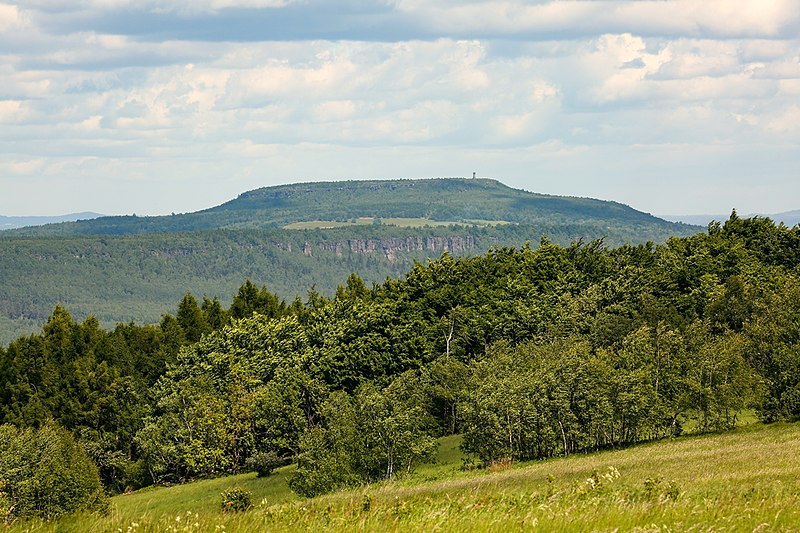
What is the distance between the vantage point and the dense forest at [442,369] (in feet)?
216

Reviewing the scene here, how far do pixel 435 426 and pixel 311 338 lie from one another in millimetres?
29037

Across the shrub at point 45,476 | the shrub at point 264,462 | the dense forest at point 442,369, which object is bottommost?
the shrub at point 264,462

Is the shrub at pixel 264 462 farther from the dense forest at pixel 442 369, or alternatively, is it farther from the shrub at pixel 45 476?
the shrub at pixel 45 476

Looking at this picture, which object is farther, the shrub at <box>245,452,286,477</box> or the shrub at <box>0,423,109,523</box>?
the shrub at <box>245,452,286,477</box>

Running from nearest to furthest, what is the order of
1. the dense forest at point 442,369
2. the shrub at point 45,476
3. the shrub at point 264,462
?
the dense forest at point 442,369 → the shrub at point 45,476 → the shrub at point 264,462

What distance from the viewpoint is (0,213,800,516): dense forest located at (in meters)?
65.9

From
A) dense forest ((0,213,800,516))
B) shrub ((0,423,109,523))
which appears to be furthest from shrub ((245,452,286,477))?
shrub ((0,423,109,523))

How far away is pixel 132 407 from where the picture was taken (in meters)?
111

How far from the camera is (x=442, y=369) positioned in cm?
8594

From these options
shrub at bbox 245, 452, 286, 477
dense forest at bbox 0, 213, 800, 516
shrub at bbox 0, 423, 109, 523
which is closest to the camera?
dense forest at bbox 0, 213, 800, 516

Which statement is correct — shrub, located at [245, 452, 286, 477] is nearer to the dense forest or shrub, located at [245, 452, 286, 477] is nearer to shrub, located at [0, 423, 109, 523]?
the dense forest

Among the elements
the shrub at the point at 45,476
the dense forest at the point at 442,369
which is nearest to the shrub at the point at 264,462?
the dense forest at the point at 442,369

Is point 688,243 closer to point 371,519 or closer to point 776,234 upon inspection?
point 776,234

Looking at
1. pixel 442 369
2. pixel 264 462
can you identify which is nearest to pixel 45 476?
pixel 264 462
